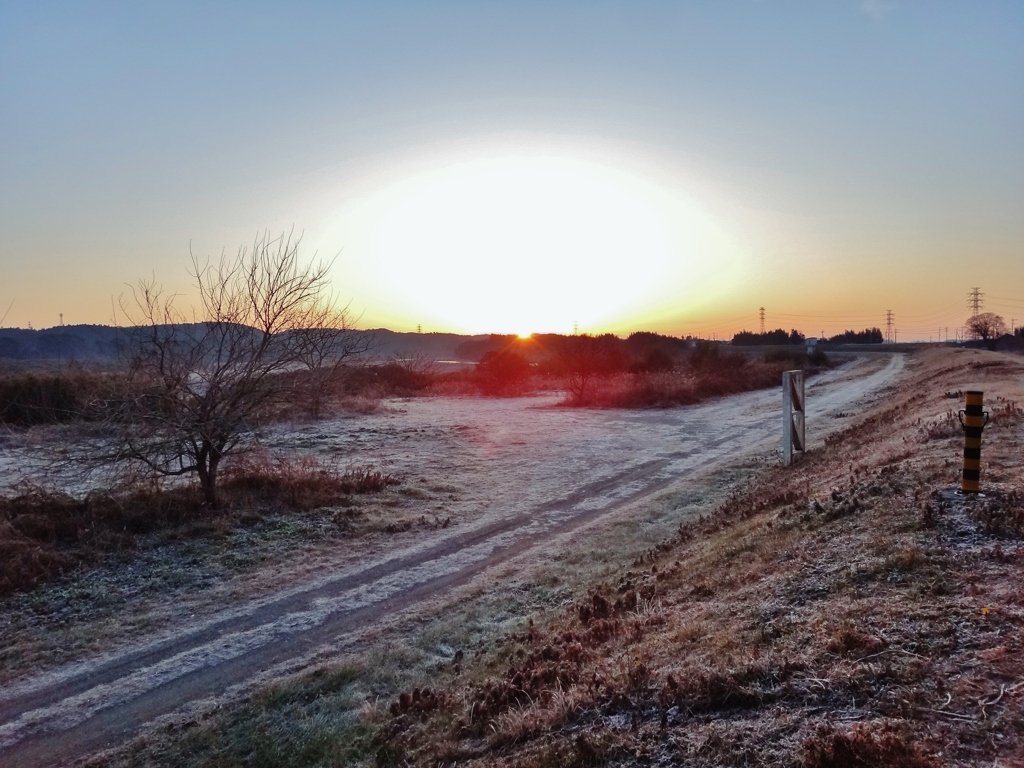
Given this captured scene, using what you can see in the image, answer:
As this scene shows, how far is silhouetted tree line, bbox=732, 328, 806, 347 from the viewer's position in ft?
314

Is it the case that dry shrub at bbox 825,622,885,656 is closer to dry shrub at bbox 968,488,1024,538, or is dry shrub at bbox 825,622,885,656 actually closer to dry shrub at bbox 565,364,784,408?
A: dry shrub at bbox 968,488,1024,538

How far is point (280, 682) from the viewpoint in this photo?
5.90 meters

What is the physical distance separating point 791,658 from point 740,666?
1.03ft

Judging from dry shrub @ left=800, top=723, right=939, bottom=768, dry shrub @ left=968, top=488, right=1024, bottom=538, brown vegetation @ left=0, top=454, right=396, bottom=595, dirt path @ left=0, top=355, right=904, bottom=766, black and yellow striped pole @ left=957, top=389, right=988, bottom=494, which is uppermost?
black and yellow striped pole @ left=957, top=389, right=988, bottom=494

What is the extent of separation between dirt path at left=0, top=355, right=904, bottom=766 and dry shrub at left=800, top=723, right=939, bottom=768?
519cm

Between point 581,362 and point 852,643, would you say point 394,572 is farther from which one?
point 581,362

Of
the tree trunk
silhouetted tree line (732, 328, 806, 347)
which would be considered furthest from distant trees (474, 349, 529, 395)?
silhouetted tree line (732, 328, 806, 347)

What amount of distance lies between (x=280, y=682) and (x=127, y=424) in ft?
22.2

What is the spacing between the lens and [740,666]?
388 cm

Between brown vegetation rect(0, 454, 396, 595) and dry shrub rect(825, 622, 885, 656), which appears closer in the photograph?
dry shrub rect(825, 622, 885, 656)

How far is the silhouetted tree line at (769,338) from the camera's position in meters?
95.7

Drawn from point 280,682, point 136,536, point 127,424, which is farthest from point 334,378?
point 280,682

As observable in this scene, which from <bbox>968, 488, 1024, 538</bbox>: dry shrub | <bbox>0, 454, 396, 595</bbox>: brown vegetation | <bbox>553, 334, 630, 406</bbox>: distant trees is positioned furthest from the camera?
<bbox>553, 334, 630, 406</bbox>: distant trees

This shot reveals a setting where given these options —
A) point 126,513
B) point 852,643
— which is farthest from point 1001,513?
point 126,513
